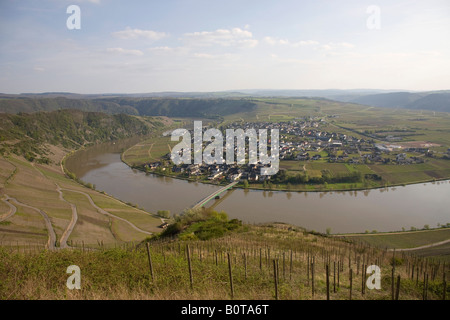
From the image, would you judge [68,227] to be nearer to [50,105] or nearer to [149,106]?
[50,105]

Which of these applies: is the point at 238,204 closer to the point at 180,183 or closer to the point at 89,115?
the point at 180,183

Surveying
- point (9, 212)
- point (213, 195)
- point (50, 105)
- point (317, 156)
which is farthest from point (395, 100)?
point (50, 105)

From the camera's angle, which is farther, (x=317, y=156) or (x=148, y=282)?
(x=317, y=156)

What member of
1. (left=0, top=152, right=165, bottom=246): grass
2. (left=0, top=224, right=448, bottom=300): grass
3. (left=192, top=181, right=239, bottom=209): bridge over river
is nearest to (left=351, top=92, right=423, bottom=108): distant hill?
(left=192, top=181, right=239, bottom=209): bridge over river

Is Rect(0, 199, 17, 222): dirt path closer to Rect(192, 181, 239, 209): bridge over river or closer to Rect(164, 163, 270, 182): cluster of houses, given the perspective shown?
Rect(192, 181, 239, 209): bridge over river

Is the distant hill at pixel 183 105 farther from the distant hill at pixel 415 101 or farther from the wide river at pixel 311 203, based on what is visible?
the wide river at pixel 311 203

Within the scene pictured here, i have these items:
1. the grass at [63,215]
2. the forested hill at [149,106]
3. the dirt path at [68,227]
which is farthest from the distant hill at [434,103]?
the dirt path at [68,227]

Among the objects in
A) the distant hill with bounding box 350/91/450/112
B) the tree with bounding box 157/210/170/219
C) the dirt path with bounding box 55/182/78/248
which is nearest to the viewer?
the dirt path with bounding box 55/182/78/248
